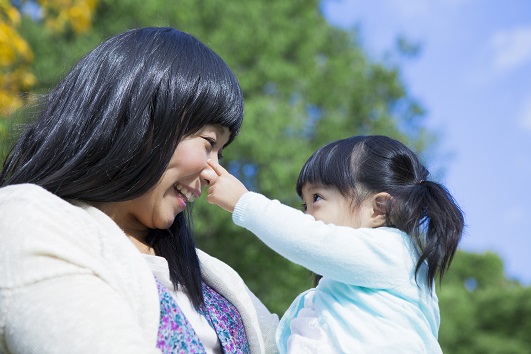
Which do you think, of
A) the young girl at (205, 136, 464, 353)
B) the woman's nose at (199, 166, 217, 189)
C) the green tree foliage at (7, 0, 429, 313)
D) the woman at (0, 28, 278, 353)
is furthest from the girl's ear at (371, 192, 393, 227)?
the green tree foliage at (7, 0, 429, 313)

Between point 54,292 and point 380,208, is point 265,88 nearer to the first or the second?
point 380,208

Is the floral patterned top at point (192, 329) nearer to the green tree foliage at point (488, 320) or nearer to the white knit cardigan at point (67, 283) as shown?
the white knit cardigan at point (67, 283)

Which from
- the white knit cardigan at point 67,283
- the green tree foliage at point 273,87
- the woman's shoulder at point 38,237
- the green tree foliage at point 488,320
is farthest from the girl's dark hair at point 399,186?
the green tree foliage at point 488,320

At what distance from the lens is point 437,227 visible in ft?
7.86

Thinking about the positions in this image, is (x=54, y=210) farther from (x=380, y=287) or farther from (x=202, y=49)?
(x=380, y=287)

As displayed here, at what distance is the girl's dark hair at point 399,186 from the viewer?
237 cm

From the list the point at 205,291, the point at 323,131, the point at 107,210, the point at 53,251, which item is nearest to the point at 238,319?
the point at 205,291

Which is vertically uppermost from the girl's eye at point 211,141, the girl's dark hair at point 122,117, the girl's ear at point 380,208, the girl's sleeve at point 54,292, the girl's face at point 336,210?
the girl's ear at point 380,208

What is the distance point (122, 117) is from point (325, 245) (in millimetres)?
649

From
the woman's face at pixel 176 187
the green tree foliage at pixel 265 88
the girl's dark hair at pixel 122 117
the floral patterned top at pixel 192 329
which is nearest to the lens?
the floral patterned top at pixel 192 329

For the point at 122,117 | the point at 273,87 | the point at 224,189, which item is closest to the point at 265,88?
the point at 273,87

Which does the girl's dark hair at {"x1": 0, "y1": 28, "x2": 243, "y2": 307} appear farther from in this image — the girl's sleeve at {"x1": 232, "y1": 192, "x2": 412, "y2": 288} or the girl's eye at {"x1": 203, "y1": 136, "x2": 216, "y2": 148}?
the girl's sleeve at {"x1": 232, "y1": 192, "x2": 412, "y2": 288}

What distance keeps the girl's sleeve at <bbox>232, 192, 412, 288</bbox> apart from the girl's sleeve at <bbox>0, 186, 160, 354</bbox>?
0.66 metres

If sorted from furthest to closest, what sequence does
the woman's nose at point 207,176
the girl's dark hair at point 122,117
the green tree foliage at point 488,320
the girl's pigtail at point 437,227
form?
the green tree foliage at point 488,320
the girl's pigtail at point 437,227
the woman's nose at point 207,176
the girl's dark hair at point 122,117
